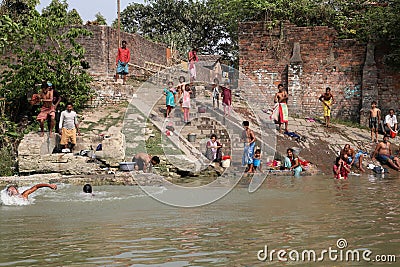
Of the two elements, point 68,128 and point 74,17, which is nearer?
point 68,128

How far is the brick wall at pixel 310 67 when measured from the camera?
19984 millimetres

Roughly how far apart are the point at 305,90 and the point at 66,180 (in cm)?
1054

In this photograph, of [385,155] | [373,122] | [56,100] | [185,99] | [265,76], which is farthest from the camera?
[265,76]

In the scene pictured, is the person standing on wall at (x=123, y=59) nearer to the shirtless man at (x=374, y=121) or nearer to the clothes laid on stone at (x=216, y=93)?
the clothes laid on stone at (x=216, y=93)

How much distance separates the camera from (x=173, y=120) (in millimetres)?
16797

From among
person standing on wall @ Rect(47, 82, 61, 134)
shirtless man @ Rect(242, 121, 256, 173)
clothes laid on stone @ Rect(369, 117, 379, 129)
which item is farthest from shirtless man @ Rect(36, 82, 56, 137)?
clothes laid on stone @ Rect(369, 117, 379, 129)

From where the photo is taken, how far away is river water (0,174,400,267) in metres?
5.82

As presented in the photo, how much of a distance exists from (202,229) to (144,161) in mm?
6086

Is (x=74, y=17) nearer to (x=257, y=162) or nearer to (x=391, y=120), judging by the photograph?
(x=391, y=120)

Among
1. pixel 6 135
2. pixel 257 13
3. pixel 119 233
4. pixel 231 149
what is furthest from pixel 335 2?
pixel 119 233

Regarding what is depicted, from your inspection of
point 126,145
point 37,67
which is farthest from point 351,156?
point 37,67

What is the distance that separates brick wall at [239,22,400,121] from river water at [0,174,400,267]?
9.42 m

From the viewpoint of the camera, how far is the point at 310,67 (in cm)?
2041

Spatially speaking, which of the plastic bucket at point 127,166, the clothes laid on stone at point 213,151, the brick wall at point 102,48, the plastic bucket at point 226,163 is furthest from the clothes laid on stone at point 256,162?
the brick wall at point 102,48
